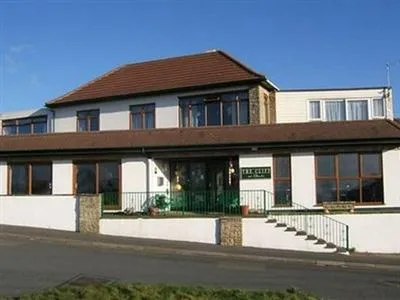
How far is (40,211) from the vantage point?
80.2ft

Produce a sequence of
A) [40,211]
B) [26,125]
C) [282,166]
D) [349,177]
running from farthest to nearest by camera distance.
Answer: [26,125] < [282,166] < [40,211] < [349,177]

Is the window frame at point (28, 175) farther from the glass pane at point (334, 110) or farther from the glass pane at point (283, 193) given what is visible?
the glass pane at point (334, 110)

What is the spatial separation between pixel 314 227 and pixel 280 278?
8710 millimetres

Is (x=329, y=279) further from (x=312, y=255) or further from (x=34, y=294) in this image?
(x=34, y=294)

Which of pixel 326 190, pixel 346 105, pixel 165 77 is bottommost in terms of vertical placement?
pixel 326 190

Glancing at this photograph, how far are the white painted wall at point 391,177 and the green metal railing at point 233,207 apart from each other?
2727 mm

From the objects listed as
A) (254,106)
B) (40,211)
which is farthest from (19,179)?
(254,106)

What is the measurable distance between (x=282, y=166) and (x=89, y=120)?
41.1 ft

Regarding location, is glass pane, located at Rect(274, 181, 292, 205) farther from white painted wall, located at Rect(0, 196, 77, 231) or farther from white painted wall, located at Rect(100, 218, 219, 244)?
white painted wall, located at Rect(0, 196, 77, 231)

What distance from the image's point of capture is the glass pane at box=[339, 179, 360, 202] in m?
24.2

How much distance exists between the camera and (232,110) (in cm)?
2911

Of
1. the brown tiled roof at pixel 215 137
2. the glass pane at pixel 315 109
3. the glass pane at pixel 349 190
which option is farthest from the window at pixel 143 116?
the glass pane at pixel 349 190

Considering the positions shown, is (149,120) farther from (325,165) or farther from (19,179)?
(325,165)

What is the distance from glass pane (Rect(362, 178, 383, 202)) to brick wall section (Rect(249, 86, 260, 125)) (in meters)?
6.31
